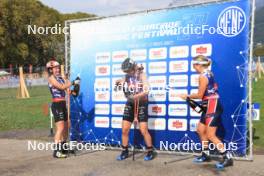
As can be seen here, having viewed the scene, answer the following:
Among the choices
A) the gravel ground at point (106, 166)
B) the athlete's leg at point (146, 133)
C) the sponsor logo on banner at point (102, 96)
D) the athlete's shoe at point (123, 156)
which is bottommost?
the gravel ground at point (106, 166)

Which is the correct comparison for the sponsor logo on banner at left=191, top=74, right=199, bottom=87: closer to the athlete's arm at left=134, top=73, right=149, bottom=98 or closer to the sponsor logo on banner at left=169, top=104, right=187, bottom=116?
the sponsor logo on banner at left=169, top=104, right=187, bottom=116

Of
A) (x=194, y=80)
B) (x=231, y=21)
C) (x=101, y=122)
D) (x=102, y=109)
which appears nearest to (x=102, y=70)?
(x=102, y=109)

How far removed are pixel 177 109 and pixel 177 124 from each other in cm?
31

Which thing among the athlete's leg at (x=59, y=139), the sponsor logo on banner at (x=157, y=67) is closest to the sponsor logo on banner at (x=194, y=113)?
the sponsor logo on banner at (x=157, y=67)

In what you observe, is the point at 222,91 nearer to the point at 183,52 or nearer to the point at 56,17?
the point at 183,52

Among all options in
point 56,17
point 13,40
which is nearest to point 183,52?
point 13,40

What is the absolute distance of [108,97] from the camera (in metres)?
11.0

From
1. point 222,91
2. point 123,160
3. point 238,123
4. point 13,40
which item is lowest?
point 123,160

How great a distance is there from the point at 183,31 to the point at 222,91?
1.51 meters

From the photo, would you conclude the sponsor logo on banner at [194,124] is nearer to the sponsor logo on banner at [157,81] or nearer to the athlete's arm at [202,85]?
the sponsor logo on banner at [157,81]

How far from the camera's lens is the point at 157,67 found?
400 inches

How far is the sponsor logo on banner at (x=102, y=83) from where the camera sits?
36.2ft

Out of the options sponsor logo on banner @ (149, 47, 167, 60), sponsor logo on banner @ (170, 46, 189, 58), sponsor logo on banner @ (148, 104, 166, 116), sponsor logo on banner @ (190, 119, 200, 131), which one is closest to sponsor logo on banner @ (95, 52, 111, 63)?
sponsor logo on banner @ (149, 47, 167, 60)

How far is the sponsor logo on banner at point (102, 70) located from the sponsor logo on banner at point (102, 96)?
0.42m
